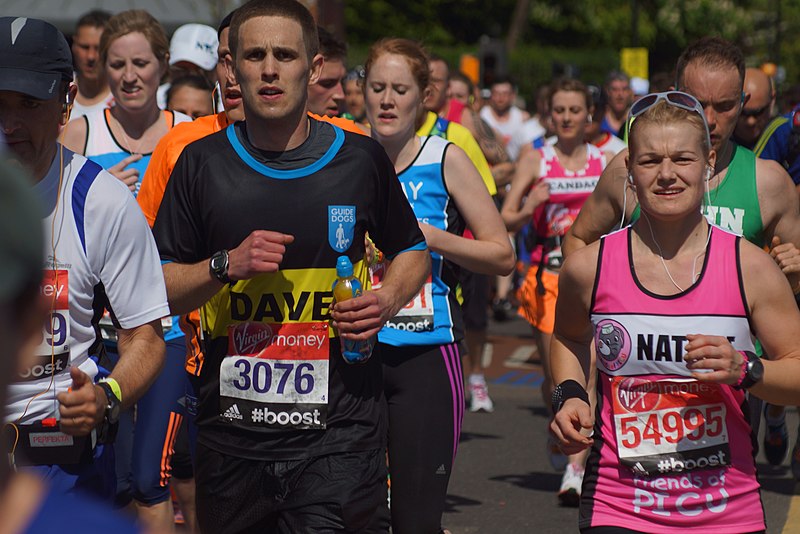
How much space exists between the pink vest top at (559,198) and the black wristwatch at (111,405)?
5.66 metres

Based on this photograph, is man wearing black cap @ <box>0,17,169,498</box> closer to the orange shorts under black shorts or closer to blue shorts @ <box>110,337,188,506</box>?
blue shorts @ <box>110,337,188,506</box>

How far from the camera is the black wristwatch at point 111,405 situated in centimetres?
358

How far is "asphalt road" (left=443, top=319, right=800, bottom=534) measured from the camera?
7258mm

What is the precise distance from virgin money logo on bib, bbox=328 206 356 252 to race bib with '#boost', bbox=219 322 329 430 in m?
0.25

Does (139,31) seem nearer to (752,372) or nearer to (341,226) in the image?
(341,226)

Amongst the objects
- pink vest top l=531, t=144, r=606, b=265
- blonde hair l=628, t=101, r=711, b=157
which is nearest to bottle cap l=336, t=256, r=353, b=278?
blonde hair l=628, t=101, r=711, b=157

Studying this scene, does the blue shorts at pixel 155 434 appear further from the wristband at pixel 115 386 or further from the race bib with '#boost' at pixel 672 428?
the race bib with '#boost' at pixel 672 428

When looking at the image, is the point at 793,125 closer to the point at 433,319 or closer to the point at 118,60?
the point at 433,319

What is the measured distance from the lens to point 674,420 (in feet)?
13.3

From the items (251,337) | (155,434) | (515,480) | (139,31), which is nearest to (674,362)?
(251,337)

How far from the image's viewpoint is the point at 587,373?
4457 mm

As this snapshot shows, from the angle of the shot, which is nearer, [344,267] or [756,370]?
[756,370]

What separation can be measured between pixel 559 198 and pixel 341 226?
5163 mm

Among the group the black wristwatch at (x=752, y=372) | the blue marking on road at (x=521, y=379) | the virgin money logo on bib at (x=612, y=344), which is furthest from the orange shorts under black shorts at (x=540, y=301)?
the black wristwatch at (x=752, y=372)
